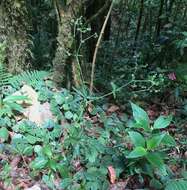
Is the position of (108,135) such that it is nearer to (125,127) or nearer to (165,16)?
(125,127)

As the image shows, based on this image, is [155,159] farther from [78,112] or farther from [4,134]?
[4,134]

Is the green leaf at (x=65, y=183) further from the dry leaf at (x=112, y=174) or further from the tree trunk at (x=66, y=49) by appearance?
the tree trunk at (x=66, y=49)

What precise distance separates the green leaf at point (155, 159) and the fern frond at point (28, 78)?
1.37 metres

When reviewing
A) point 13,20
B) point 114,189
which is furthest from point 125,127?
point 13,20

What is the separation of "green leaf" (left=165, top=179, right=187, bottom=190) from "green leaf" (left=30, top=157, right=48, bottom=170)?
3.19ft

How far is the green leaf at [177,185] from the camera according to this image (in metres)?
3.38

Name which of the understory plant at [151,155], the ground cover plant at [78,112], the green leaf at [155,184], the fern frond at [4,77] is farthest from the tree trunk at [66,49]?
the green leaf at [155,184]

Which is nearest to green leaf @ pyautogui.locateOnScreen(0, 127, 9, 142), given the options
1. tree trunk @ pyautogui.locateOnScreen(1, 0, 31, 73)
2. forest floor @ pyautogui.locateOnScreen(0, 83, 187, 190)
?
forest floor @ pyautogui.locateOnScreen(0, 83, 187, 190)

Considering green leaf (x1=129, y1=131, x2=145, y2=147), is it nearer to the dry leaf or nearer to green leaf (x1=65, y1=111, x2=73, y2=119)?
the dry leaf

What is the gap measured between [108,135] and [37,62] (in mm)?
1166

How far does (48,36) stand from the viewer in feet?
16.8

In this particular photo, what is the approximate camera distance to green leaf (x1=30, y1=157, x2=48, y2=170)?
11.2 ft

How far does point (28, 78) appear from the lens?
13.6ft

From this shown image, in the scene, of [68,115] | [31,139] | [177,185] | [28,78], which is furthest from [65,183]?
[28,78]
